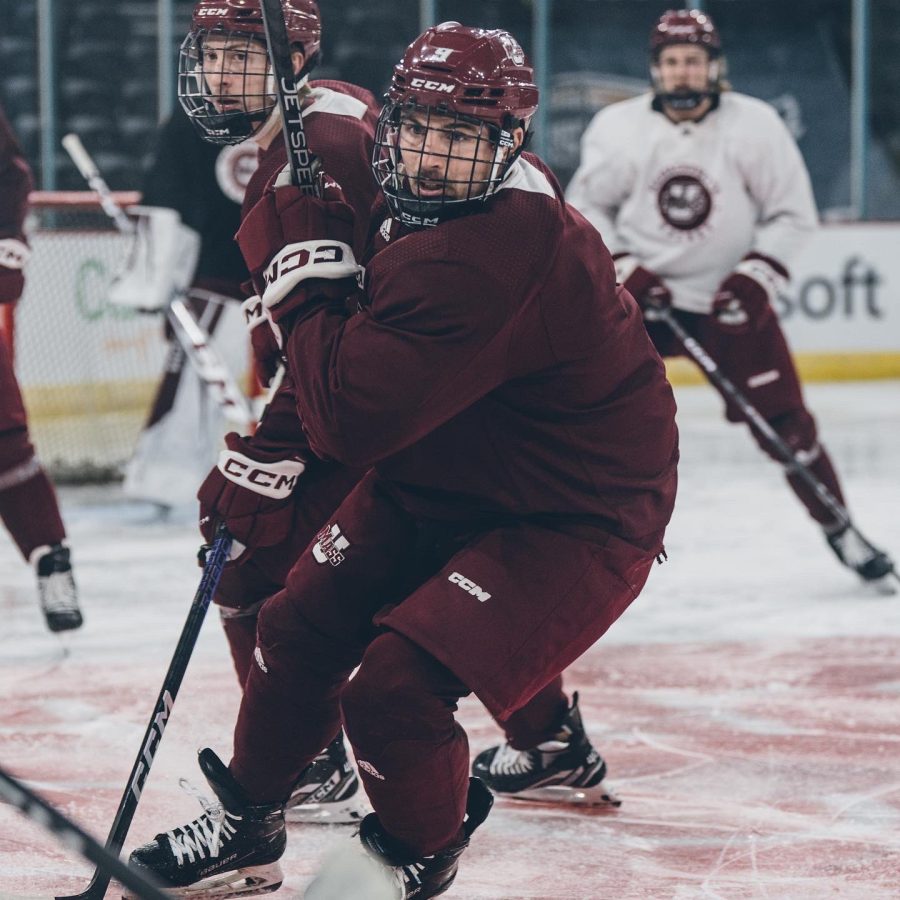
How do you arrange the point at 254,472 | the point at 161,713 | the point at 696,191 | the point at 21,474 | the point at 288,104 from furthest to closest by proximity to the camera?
the point at 696,191 → the point at 21,474 → the point at 254,472 → the point at 161,713 → the point at 288,104

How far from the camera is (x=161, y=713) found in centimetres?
217

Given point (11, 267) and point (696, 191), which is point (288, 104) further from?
point (696, 191)

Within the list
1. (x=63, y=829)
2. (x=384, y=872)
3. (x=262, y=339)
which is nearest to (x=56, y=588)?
(x=262, y=339)

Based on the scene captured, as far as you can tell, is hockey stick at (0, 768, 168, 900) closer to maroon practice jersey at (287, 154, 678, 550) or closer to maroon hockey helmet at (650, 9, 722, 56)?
maroon practice jersey at (287, 154, 678, 550)

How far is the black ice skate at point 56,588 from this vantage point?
3508 millimetres

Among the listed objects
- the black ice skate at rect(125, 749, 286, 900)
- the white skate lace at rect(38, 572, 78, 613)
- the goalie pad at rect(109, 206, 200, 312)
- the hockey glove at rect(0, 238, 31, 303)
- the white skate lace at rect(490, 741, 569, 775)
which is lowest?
the white skate lace at rect(38, 572, 78, 613)

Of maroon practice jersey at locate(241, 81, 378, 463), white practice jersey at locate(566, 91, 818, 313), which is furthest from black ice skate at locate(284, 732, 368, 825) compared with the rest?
white practice jersey at locate(566, 91, 818, 313)

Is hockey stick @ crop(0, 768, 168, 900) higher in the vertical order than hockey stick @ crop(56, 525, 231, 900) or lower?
higher

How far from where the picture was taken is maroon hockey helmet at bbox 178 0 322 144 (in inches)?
92.4

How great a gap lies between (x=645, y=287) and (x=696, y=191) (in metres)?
0.29

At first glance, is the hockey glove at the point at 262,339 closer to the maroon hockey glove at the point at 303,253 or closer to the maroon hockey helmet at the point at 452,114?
the maroon hockey glove at the point at 303,253

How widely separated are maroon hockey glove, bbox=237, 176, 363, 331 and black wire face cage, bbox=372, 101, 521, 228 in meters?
0.08

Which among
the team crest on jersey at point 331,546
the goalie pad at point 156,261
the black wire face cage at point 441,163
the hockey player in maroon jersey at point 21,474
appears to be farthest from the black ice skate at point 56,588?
the black wire face cage at point 441,163

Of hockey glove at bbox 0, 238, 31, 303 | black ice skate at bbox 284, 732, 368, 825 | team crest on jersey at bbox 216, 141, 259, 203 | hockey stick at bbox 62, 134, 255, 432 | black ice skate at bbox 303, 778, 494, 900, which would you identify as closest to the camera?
black ice skate at bbox 303, 778, 494, 900
